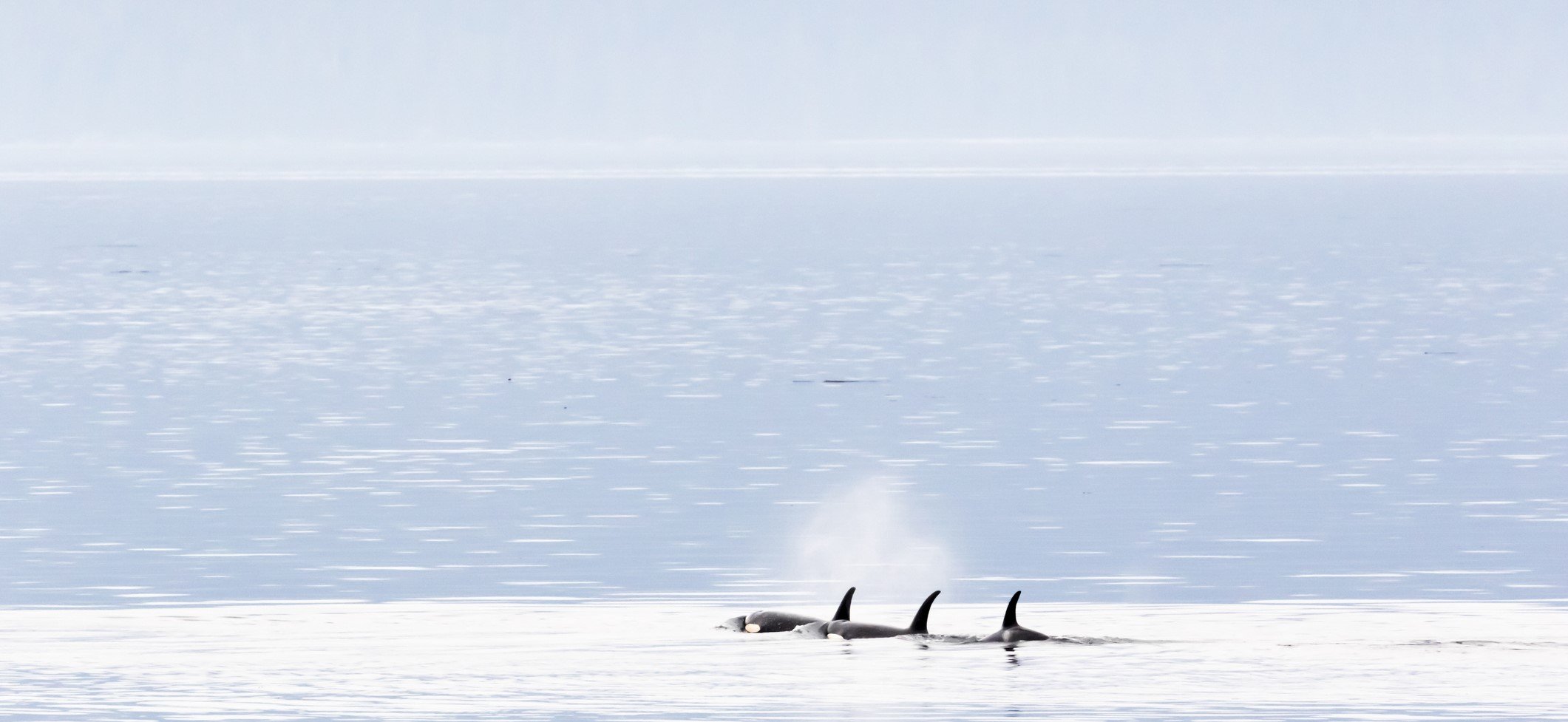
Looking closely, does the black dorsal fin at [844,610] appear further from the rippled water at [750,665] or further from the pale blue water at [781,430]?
the pale blue water at [781,430]

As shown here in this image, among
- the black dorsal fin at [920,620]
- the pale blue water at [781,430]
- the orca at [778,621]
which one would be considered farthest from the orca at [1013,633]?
the pale blue water at [781,430]

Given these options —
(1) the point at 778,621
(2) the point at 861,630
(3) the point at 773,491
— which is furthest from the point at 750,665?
(3) the point at 773,491

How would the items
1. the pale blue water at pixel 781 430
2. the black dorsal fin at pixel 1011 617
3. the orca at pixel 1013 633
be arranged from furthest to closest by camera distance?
the pale blue water at pixel 781 430 < the orca at pixel 1013 633 < the black dorsal fin at pixel 1011 617

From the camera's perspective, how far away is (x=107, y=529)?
122 feet

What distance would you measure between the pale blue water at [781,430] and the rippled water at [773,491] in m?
0.14

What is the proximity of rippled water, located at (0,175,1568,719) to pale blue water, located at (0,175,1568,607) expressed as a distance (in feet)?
0.45

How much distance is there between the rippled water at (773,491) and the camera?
26.8 m

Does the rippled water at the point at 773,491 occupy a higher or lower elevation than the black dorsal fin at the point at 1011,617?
higher

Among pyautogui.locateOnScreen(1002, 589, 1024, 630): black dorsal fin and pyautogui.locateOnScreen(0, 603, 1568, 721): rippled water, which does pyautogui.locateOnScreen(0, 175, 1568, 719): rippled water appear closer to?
pyautogui.locateOnScreen(0, 603, 1568, 721): rippled water

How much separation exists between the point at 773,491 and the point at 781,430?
765 centimetres

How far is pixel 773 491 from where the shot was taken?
40.4 metres

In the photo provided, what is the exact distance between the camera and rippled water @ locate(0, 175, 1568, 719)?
26781 millimetres

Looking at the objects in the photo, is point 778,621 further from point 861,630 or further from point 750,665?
point 750,665

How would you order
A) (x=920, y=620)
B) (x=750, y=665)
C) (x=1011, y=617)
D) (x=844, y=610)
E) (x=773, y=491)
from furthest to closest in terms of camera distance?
(x=773, y=491)
(x=844, y=610)
(x=920, y=620)
(x=1011, y=617)
(x=750, y=665)
